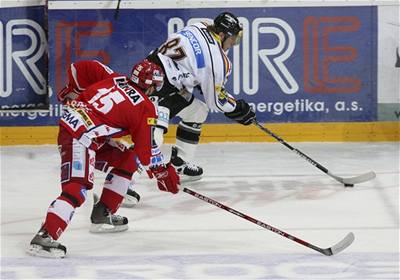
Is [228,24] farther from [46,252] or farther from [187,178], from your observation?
[46,252]

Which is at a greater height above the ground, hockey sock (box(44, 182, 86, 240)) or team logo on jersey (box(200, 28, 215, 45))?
team logo on jersey (box(200, 28, 215, 45))

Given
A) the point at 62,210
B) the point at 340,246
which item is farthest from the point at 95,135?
the point at 340,246

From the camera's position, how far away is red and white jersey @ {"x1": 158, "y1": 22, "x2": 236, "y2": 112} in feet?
18.4

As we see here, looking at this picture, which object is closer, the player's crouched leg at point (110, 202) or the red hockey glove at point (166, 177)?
the red hockey glove at point (166, 177)

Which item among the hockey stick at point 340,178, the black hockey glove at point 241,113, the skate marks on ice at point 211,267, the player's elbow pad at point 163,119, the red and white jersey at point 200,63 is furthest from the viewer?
the hockey stick at point 340,178

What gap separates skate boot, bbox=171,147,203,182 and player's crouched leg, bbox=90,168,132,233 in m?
1.46

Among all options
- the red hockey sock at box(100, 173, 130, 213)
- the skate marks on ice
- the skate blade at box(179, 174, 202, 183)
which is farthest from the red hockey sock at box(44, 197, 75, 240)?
the skate blade at box(179, 174, 202, 183)

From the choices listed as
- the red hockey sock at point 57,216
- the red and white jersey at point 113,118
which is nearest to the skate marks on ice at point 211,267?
the red hockey sock at point 57,216

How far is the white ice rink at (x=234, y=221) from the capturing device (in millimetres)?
4066

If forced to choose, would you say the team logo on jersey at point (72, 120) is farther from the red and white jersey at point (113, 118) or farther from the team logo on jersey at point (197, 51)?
the team logo on jersey at point (197, 51)

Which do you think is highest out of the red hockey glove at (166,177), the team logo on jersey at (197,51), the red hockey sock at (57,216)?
the team logo on jersey at (197,51)

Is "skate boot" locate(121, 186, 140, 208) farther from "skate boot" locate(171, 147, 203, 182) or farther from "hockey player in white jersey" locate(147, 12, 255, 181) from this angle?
"skate boot" locate(171, 147, 203, 182)

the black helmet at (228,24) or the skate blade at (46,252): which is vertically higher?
the black helmet at (228,24)

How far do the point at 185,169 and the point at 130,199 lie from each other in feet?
2.77
